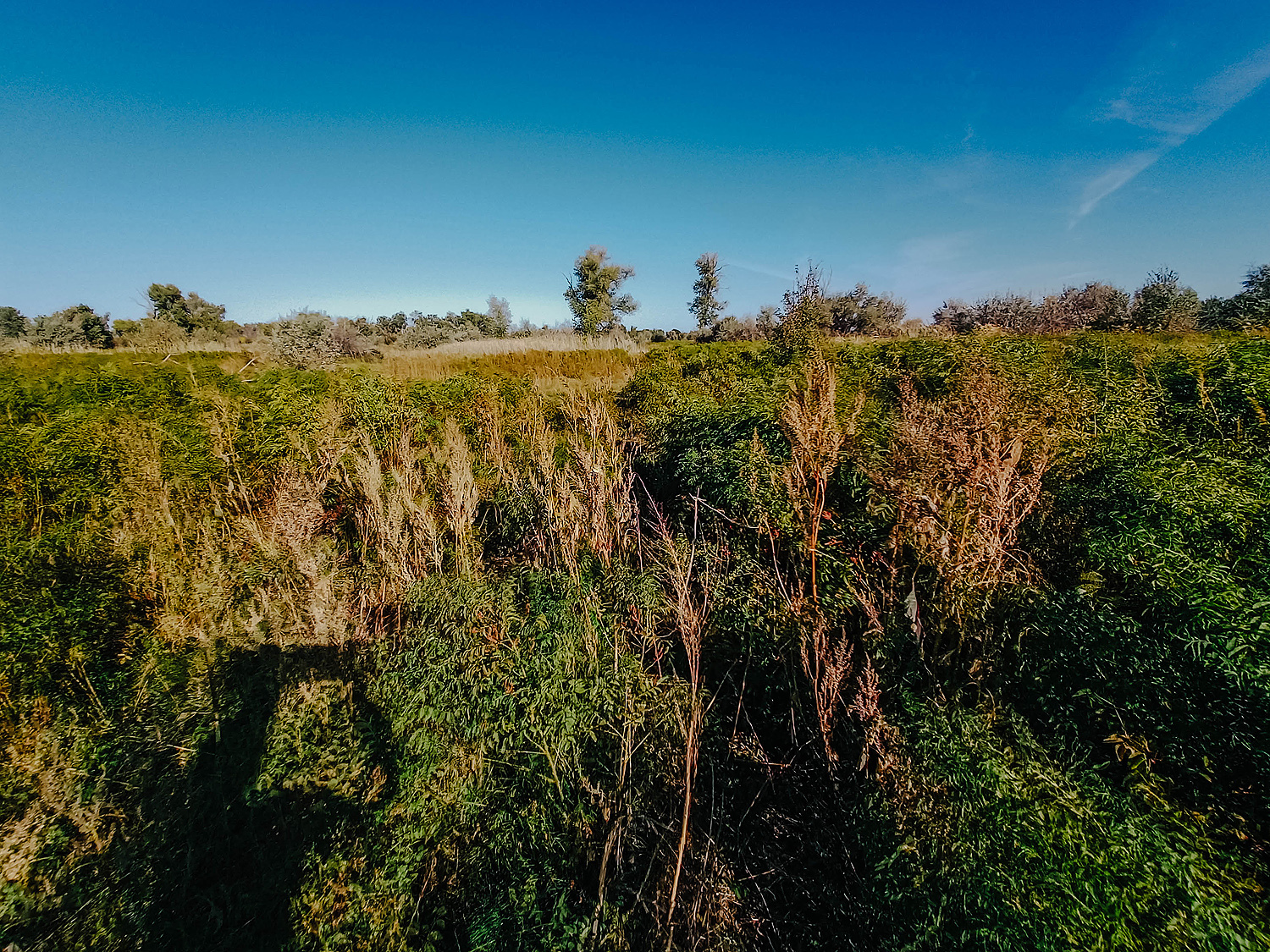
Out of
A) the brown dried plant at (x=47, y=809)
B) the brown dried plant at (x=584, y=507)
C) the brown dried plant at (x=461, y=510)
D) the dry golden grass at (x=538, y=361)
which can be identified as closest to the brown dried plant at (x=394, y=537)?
the brown dried plant at (x=461, y=510)

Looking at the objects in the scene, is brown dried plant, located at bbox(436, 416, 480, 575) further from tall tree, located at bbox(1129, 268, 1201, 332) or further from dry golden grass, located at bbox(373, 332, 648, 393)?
tall tree, located at bbox(1129, 268, 1201, 332)

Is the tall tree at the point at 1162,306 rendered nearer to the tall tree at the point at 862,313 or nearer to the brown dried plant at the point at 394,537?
the tall tree at the point at 862,313

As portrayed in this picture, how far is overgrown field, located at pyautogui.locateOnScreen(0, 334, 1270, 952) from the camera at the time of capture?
2.42m

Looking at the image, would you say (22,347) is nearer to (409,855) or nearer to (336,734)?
(336,734)

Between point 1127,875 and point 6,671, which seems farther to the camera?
point 6,671

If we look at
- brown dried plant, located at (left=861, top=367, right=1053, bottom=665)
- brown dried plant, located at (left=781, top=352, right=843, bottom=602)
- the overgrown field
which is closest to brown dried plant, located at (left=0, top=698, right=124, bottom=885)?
the overgrown field

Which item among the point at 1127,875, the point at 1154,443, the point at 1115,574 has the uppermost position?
the point at 1154,443

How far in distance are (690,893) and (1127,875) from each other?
6.56 ft

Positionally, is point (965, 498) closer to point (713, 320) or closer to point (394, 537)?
point (394, 537)

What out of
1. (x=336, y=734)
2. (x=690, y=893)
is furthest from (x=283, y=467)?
(x=690, y=893)

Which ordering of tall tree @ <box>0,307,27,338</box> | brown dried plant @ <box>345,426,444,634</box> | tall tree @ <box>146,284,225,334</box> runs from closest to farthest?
brown dried plant @ <box>345,426,444,634</box>
tall tree @ <box>0,307,27,338</box>
tall tree @ <box>146,284,225,334</box>

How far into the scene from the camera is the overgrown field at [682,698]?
2.42 metres

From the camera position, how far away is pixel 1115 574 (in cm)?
322

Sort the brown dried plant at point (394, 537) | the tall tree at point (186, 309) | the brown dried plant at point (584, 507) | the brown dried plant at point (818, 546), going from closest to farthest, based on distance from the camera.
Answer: the brown dried plant at point (818, 546) < the brown dried plant at point (394, 537) < the brown dried plant at point (584, 507) < the tall tree at point (186, 309)
